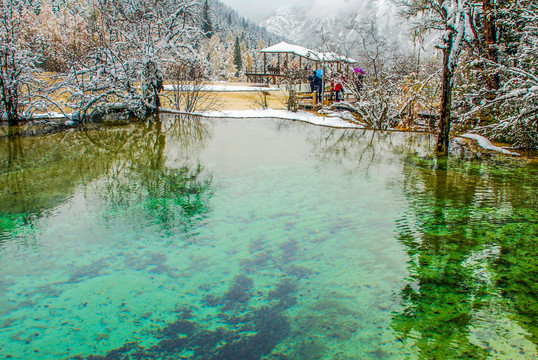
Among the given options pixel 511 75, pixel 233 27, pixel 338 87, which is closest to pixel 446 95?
pixel 511 75

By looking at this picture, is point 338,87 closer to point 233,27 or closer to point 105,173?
point 105,173

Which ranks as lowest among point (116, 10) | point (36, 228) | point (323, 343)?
point (323, 343)

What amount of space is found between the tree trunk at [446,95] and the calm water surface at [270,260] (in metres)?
0.97

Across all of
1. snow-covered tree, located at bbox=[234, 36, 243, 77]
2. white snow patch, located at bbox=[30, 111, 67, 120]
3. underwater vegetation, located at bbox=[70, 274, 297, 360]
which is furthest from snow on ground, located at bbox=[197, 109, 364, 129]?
snow-covered tree, located at bbox=[234, 36, 243, 77]

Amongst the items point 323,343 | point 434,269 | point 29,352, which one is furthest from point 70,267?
point 434,269

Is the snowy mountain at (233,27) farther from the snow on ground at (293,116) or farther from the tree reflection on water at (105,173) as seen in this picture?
the tree reflection on water at (105,173)

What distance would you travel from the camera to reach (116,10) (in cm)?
2409

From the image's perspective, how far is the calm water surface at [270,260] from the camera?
4734mm

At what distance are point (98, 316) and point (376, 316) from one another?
10.9 ft

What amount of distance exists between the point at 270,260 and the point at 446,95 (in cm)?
846

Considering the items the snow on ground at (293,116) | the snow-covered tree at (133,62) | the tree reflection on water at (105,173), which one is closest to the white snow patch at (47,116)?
the snow-covered tree at (133,62)

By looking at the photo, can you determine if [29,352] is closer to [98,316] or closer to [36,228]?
[98,316]

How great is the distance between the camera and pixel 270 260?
6.50 metres

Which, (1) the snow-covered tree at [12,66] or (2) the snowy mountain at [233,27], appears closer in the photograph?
(1) the snow-covered tree at [12,66]
